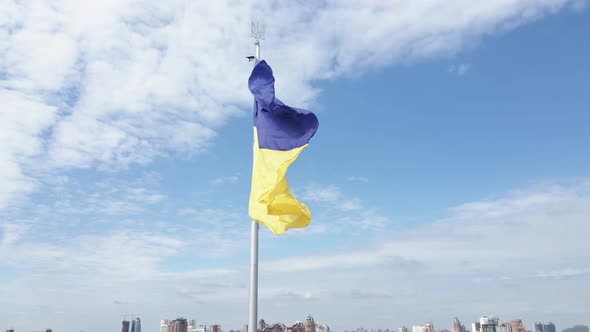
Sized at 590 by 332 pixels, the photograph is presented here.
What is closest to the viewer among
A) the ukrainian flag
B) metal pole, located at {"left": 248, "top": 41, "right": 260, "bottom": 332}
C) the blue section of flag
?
metal pole, located at {"left": 248, "top": 41, "right": 260, "bottom": 332}

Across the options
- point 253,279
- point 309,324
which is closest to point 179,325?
point 309,324

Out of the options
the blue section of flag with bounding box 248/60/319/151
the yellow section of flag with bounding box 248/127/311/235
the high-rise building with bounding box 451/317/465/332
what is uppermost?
the blue section of flag with bounding box 248/60/319/151

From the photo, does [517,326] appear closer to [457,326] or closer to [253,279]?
[457,326]

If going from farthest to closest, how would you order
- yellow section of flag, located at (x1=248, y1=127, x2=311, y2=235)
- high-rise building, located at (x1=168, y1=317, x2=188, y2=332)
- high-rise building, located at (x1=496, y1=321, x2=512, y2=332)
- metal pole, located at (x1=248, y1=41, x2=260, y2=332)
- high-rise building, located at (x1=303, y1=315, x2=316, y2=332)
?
high-rise building, located at (x1=496, y1=321, x2=512, y2=332) → high-rise building, located at (x1=168, y1=317, x2=188, y2=332) → high-rise building, located at (x1=303, y1=315, x2=316, y2=332) → yellow section of flag, located at (x1=248, y1=127, x2=311, y2=235) → metal pole, located at (x1=248, y1=41, x2=260, y2=332)

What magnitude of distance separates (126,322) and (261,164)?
203 meters

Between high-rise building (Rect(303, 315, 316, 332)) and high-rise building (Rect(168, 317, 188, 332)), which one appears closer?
high-rise building (Rect(303, 315, 316, 332))

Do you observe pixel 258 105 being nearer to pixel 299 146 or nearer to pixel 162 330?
pixel 299 146

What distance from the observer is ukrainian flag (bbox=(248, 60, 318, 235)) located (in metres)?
11.7

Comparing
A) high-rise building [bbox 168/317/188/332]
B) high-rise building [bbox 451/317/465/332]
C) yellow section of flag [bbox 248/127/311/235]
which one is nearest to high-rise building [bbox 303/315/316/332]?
high-rise building [bbox 168/317/188/332]

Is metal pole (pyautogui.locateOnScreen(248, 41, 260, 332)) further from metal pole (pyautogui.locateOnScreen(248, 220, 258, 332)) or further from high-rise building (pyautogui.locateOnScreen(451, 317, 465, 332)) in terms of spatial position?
high-rise building (pyautogui.locateOnScreen(451, 317, 465, 332))

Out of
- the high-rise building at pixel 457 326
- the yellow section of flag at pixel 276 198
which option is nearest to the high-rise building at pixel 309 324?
the high-rise building at pixel 457 326

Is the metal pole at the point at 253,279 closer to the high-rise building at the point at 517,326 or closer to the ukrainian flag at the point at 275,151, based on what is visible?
the ukrainian flag at the point at 275,151

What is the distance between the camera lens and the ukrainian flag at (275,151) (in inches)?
461

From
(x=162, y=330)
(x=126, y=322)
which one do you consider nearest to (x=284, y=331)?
(x=162, y=330)
